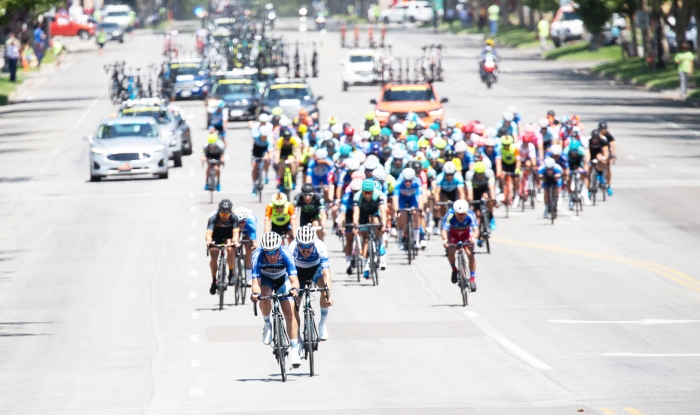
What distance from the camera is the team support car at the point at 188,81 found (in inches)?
2483

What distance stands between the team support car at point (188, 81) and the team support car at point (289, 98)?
1142 cm

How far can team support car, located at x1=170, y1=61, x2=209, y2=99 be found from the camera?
63062 mm

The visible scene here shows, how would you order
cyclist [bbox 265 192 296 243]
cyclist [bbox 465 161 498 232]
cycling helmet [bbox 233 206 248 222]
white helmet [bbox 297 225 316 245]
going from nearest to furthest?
1. white helmet [bbox 297 225 316 245]
2. cyclist [bbox 265 192 296 243]
3. cycling helmet [bbox 233 206 248 222]
4. cyclist [bbox 465 161 498 232]

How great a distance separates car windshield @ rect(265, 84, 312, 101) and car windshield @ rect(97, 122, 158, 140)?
11.4 metres

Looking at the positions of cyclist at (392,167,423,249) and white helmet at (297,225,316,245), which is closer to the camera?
white helmet at (297,225,316,245)

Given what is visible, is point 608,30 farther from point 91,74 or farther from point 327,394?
point 327,394

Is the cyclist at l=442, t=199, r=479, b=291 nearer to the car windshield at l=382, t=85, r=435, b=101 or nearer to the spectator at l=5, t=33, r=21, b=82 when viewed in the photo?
the car windshield at l=382, t=85, r=435, b=101

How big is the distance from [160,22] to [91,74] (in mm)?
60631

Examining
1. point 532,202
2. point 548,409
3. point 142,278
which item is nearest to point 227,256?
point 142,278

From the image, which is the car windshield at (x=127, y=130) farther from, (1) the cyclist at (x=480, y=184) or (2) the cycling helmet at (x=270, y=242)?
(2) the cycling helmet at (x=270, y=242)

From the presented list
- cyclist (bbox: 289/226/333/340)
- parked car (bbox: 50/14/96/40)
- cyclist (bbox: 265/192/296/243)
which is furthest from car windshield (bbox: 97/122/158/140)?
parked car (bbox: 50/14/96/40)

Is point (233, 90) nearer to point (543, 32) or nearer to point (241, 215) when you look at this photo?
point (241, 215)

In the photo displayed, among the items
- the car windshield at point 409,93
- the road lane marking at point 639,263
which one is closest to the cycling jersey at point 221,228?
the road lane marking at point 639,263

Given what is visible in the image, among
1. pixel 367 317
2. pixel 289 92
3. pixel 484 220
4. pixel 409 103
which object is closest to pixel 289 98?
pixel 289 92
